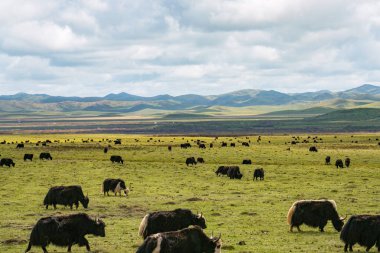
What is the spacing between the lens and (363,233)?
18734mm

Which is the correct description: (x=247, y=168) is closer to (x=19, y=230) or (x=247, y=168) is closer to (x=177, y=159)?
(x=177, y=159)

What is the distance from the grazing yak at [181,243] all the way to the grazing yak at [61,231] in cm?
A: 513

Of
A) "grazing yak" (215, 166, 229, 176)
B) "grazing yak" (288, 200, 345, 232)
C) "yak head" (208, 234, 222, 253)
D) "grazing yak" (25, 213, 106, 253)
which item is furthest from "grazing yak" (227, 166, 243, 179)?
"yak head" (208, 234, 222, 253)

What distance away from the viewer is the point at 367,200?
32062 mm

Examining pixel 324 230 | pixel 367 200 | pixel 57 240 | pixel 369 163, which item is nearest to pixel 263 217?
pixel 324 230

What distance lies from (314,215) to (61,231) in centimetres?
1173

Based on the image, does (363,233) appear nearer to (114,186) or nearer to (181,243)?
(181,243)

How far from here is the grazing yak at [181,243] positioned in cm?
1442

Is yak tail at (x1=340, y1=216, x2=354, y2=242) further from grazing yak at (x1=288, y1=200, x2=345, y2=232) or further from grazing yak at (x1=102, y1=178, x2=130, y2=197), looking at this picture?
grazing yak at (x1=102, y1=178, x2=130, y2=197)

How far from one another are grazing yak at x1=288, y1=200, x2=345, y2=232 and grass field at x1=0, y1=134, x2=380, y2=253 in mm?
507

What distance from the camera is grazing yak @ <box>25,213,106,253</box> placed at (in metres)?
18.4

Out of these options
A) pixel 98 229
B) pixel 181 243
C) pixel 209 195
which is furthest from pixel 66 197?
pixel 181 243

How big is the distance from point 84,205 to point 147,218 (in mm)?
11807

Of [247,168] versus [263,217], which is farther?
[247,168]
